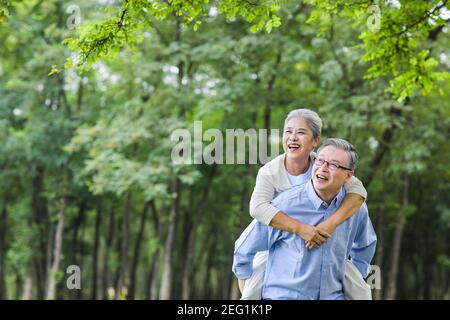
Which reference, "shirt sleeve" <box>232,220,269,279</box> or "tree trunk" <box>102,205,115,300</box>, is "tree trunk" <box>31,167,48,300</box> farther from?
"shirt sleeve" <box>232,220,269,279</box>

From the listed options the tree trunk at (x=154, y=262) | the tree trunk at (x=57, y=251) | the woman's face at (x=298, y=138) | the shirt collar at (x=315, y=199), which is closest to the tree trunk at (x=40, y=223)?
the tree trunk at (x=57, y=251)

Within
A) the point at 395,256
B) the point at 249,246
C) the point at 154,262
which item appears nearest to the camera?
the point at 249,246

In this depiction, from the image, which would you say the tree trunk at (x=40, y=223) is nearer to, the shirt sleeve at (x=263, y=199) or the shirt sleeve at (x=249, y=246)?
the shirt sleeve at (x=263, y=199)

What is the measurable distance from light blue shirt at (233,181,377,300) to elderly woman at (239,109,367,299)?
6cm

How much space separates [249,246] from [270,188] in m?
0.52

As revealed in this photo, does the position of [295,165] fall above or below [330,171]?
above

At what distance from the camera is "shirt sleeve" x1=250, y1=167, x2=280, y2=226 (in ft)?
13.3

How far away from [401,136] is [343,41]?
3225mm

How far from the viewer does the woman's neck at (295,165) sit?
480 cm

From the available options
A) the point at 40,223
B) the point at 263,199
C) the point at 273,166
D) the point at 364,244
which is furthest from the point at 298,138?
the point at 40,223

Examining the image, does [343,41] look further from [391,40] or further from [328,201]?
[328,201]

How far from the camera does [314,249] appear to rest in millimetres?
4031

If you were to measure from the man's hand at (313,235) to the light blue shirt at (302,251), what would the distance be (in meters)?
0.05

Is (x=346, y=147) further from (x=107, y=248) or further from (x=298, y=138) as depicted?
(x=107, y=248)
